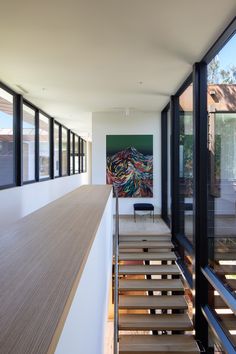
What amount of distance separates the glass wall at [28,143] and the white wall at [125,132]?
1519 mm

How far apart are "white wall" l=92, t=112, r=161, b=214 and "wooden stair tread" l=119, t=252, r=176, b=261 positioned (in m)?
1.77

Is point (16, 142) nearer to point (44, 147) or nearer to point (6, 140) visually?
point (6, 140)

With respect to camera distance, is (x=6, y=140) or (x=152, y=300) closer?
(x=152, y=300)

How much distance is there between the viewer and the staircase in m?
4.56

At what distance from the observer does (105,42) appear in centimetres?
349

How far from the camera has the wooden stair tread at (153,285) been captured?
17.5 ft

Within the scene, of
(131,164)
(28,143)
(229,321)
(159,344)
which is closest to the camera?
(229,321)

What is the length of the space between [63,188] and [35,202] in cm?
333

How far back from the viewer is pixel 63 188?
33.7 feet

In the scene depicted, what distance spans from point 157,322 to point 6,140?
4038 mm

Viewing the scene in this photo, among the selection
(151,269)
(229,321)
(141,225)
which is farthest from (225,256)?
(141,225)

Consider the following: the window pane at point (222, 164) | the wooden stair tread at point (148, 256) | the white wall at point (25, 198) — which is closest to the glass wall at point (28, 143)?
the white wall at point (25, 198)

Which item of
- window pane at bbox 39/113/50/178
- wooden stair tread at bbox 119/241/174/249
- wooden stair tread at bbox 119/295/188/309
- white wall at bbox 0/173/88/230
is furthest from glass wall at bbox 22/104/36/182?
wooden stair tread at bbox 119/295/188/309

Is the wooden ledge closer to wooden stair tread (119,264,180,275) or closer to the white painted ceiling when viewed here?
the white painted ceiling
